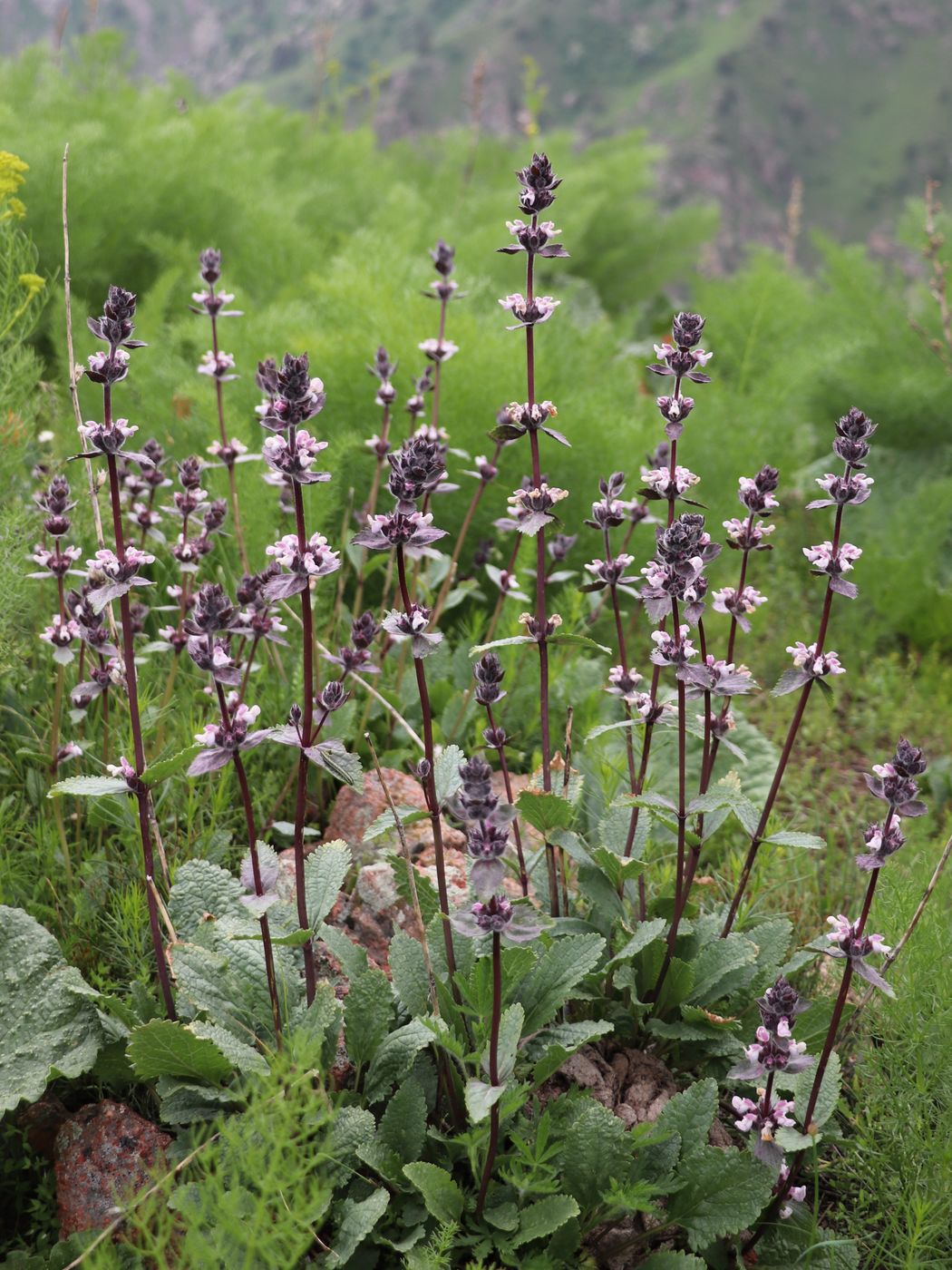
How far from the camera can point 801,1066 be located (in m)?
1.55

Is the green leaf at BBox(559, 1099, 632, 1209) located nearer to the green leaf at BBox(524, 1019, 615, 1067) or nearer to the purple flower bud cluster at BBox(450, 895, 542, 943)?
the green leaf at BBox(524, 1019, 615, 1067)

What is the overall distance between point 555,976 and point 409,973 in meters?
0.26

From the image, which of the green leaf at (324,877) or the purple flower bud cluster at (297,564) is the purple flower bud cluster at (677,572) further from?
the green leaf at (324,877)

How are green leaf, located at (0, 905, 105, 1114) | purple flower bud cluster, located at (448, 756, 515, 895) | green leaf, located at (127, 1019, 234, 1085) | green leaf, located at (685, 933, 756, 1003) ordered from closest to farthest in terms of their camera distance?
purple flower bud cluster, located at (448, 756, 515, 895) → green leaf, located at (127, 1019, 234, 1085) → green leaf, located at (0, 905, 105, 1114) → green leaf, located at (685, 933, 756, 1003)

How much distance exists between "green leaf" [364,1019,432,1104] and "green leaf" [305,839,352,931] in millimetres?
240

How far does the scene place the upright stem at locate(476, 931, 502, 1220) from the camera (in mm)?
1394

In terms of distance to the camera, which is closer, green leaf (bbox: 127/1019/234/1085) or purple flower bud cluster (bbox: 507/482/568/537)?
green leaf (bbox: 127/1019/234/1085)

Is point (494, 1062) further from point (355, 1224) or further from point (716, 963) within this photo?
point (716, 963)

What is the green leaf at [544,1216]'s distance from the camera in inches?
57.5

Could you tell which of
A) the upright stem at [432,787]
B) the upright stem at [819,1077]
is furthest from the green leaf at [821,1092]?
the upright stem at [432,787]

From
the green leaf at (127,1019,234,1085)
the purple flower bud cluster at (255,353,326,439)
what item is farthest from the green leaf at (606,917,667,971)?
the purple flower bud cluster at (255,353,326,439)

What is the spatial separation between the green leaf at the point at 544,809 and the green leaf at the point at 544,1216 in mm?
599

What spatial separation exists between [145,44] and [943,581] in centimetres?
7544

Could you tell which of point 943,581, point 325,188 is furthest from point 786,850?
point 325,188
